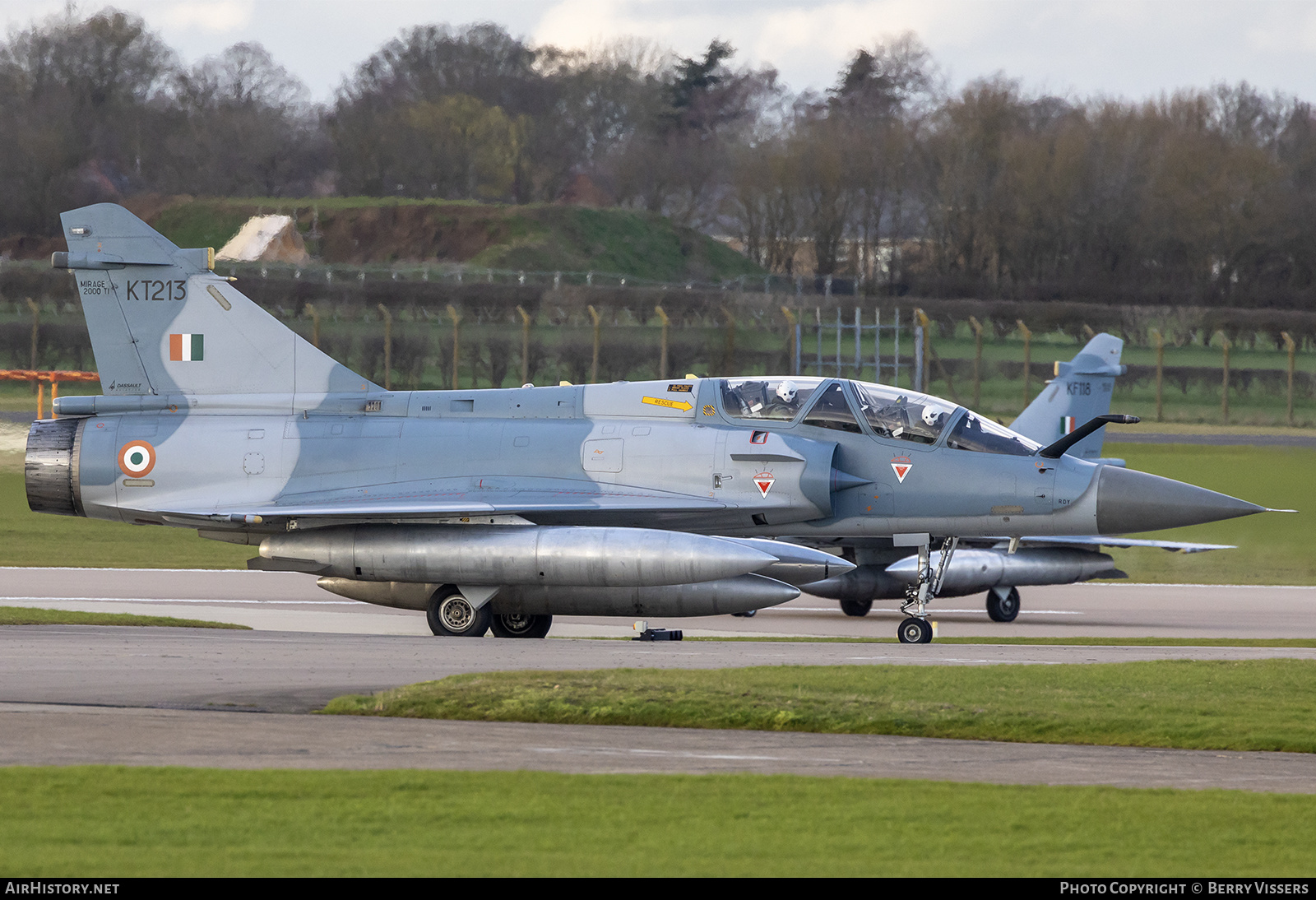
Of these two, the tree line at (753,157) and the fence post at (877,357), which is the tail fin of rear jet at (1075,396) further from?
the tree line at (753,157)

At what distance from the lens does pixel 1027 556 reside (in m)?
20.6

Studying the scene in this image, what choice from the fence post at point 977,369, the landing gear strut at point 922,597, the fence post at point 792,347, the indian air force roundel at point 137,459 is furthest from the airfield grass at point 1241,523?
the indian air force roundel at point 137,459

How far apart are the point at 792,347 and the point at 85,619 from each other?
85.5 ft

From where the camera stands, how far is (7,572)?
891 inches

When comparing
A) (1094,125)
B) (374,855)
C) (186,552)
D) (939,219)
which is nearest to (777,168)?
(939,219)

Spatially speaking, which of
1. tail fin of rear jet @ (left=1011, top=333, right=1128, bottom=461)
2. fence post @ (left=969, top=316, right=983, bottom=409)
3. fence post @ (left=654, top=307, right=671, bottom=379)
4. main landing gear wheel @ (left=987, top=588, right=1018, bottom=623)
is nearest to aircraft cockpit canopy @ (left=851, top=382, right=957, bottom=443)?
main landing gear wheel @ (left=987, top=588, right=1018, bottom=623)

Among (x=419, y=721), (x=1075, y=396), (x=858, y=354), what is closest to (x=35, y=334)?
(x=858, y=354)

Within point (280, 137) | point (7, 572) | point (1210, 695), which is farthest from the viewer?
point (280, 137)

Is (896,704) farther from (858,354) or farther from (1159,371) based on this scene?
(1159,371)

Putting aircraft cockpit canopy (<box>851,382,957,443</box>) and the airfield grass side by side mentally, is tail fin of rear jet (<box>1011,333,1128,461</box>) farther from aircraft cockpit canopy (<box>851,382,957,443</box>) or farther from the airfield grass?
aircraft cockpit canopy (<box>851,382,957,443</box>)

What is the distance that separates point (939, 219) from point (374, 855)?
63.8m

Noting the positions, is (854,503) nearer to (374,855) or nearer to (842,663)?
(842,663)

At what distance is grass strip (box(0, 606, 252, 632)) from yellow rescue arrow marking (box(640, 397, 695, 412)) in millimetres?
4664

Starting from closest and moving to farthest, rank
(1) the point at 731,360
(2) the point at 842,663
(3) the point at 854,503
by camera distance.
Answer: (2) the point at 842,663, (3) the point at 854,503, (1) the point at 731,360
